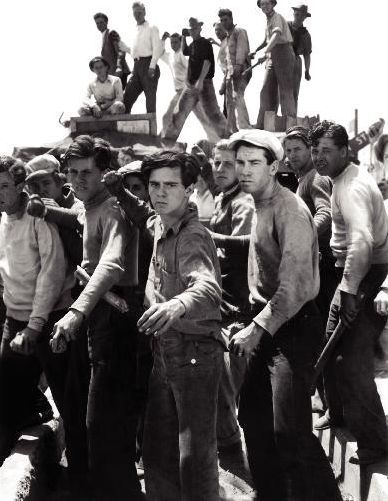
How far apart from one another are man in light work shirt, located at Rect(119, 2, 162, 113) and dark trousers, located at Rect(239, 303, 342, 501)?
35.2ft

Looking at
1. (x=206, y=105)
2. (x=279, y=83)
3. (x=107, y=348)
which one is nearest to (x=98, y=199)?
(x=107, y=348)

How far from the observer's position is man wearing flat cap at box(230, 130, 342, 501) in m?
3.79

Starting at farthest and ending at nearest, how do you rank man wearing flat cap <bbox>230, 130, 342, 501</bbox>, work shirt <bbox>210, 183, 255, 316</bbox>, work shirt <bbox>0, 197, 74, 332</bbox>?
work shirt <bbox>210, 183, 255, 316</bbox> < work shirt <bbox>0, 197, 74, 332</bbox> < man wearing flat cap <bbox>230, 130, 342, 501</bbox>

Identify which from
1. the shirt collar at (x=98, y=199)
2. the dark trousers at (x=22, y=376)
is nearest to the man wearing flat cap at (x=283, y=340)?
the shirt collar at (x=98, y=199)

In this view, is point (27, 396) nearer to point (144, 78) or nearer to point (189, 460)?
point (189, 460)

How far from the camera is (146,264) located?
16.4 ft

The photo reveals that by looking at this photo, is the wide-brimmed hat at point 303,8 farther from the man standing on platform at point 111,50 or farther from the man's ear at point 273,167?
the man's ear at point 273,167

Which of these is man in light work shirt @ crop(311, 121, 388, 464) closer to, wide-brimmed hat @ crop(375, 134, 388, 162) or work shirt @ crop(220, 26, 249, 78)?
wide-brimmed hat @ crop(375, 134, 388, 162)

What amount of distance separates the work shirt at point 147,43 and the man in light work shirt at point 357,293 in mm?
9953

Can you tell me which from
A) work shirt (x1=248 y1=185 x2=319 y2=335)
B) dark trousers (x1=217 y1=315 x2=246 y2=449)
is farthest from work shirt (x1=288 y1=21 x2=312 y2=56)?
work shirt (x1=248 y1=185 x2=319 y2=335)

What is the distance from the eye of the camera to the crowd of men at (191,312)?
3625 mm

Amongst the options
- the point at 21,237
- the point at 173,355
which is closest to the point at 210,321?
the point at 173,355

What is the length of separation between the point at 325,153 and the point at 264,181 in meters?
0.69

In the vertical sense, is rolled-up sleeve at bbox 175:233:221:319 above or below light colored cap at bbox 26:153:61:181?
below
